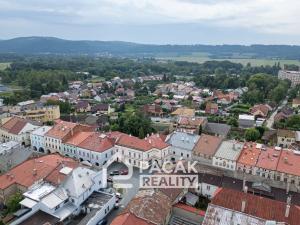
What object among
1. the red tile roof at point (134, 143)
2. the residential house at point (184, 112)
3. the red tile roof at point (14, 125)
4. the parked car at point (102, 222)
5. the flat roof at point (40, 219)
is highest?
the red tile roof at point (134, 143)

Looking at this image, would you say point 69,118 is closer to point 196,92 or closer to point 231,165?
point 231,165

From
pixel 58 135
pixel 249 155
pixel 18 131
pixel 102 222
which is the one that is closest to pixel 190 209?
pixel 102 222

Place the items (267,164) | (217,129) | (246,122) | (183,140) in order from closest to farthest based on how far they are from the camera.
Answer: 1. (267,164)
2. (183,140)
3. (217,129)
4. (246,122)

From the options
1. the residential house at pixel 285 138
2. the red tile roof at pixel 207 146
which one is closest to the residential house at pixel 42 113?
the red tile roof at pixel 207 146

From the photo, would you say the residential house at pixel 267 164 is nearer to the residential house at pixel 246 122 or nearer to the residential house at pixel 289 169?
the residential house at pixel 289 169

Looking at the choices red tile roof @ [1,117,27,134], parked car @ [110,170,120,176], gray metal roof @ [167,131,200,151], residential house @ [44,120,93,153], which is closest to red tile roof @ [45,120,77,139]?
residential house @ [44,120,93,153]

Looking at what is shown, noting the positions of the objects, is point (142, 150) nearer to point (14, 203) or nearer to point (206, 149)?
point (206, 149)
